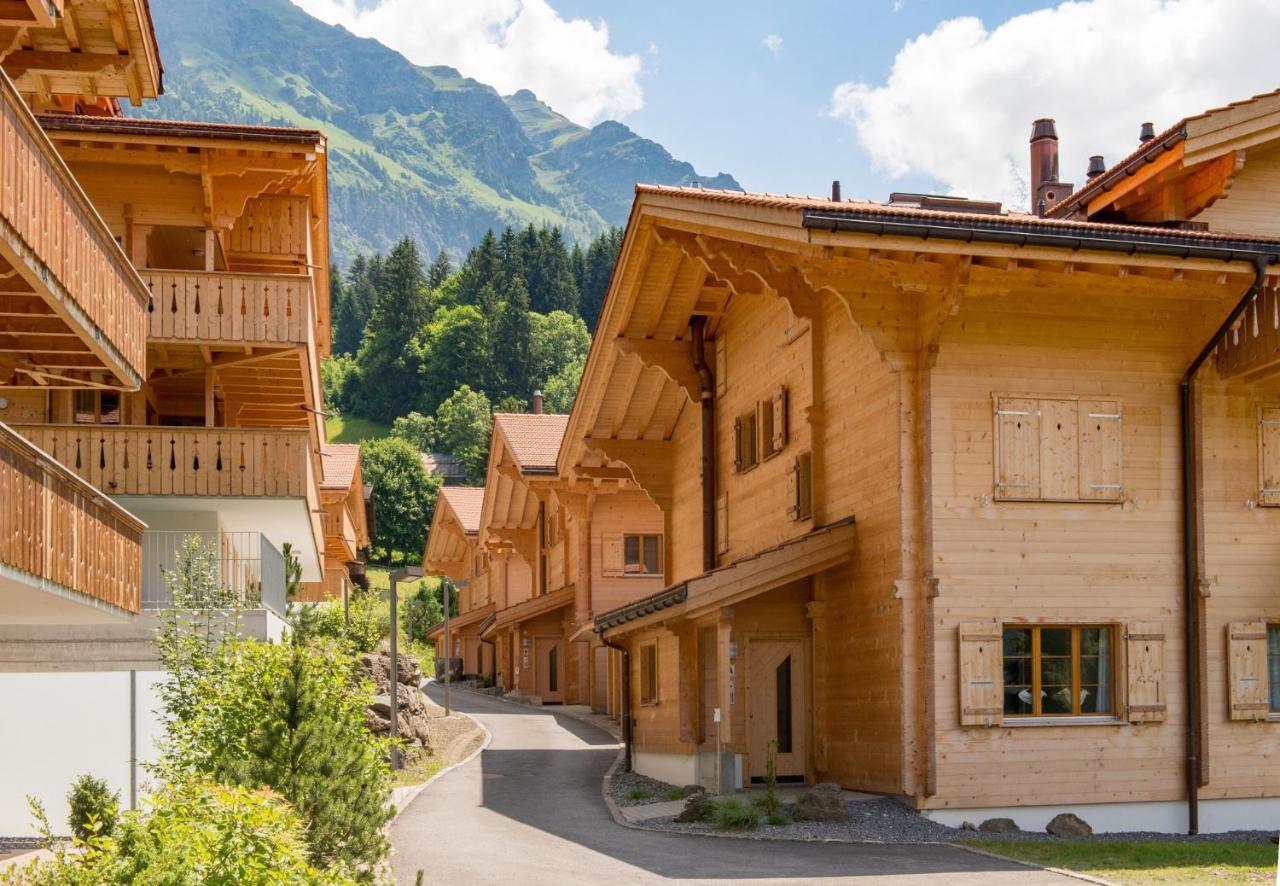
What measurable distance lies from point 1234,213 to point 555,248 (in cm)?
12597

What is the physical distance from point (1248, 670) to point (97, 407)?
2025 cm

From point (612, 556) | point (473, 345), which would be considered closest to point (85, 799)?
point (612, 556)

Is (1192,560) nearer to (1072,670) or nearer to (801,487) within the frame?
(1072,670)

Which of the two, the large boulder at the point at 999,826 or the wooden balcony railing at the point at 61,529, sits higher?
the wooden balcony railing at the point at 61,529

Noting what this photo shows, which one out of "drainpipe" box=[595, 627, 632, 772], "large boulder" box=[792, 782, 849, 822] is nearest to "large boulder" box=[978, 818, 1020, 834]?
"large boulder" box=[792, 782, 849, 822]

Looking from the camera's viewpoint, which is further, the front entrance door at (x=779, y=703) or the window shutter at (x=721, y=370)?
the window shutter at (x=721, y=370)

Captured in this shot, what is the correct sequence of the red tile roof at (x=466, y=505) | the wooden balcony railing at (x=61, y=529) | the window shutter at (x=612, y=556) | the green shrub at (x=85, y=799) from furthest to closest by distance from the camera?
the red tile roof at (x=466, y=505)
the window shutter at (x=612, y=556)
the green shrub at (x=85, y=799)
the wooden balcony railing at (x=61, y=529)

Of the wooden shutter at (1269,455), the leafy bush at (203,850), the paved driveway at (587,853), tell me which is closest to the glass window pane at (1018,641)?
the paved driveway at (587,853)

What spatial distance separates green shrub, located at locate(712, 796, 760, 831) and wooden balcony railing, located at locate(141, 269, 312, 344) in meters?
12.7

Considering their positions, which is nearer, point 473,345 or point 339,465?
point 339,465

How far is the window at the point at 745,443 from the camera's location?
2652 centimetres

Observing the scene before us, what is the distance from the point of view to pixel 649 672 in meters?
28.6

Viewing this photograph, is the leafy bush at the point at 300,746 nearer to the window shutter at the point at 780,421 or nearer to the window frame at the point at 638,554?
the window shutter at the point at 780,421

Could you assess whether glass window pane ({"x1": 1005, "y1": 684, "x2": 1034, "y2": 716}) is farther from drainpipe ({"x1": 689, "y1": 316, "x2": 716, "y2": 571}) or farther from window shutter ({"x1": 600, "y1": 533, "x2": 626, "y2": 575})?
window shutter ({"x1": 600, "y1": 533, "x2": 626, "y2": 575})
